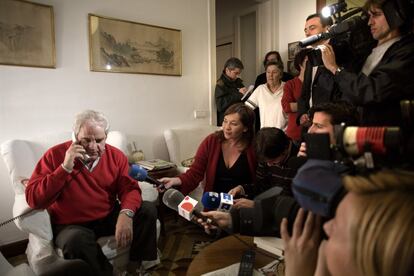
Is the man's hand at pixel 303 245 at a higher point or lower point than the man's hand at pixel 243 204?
higher

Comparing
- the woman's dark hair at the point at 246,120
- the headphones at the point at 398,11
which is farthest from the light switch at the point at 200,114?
the headphones at the point at 398,11

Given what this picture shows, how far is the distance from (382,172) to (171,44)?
9.25 feet

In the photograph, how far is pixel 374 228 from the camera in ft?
1.48

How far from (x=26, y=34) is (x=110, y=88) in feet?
2.39

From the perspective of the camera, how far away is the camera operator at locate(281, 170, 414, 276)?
1.41 ft

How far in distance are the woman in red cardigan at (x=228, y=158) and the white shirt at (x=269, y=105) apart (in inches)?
37.4

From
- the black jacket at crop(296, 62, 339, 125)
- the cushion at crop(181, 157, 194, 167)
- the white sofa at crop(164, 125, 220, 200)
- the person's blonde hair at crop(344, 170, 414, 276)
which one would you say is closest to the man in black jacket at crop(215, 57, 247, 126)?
the white sofa at crop(164, 125, 220, 200)

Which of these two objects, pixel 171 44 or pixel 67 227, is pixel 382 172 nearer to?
pixel 67 227

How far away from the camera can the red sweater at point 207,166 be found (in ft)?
6.01

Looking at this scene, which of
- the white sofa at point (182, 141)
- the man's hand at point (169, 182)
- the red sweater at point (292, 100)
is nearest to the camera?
the man's hand at point (169, 182)

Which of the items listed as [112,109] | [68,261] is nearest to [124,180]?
[68,261]

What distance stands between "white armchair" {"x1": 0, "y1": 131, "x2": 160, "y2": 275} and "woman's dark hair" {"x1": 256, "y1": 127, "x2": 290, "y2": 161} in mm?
868

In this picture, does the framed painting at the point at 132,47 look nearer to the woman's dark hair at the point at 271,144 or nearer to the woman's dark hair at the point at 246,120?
the woman's dark hair at the point at 246,120

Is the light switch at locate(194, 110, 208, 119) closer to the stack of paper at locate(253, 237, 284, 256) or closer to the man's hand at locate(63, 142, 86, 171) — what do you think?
the man's hand at locate(63, 142, 86, 171)
